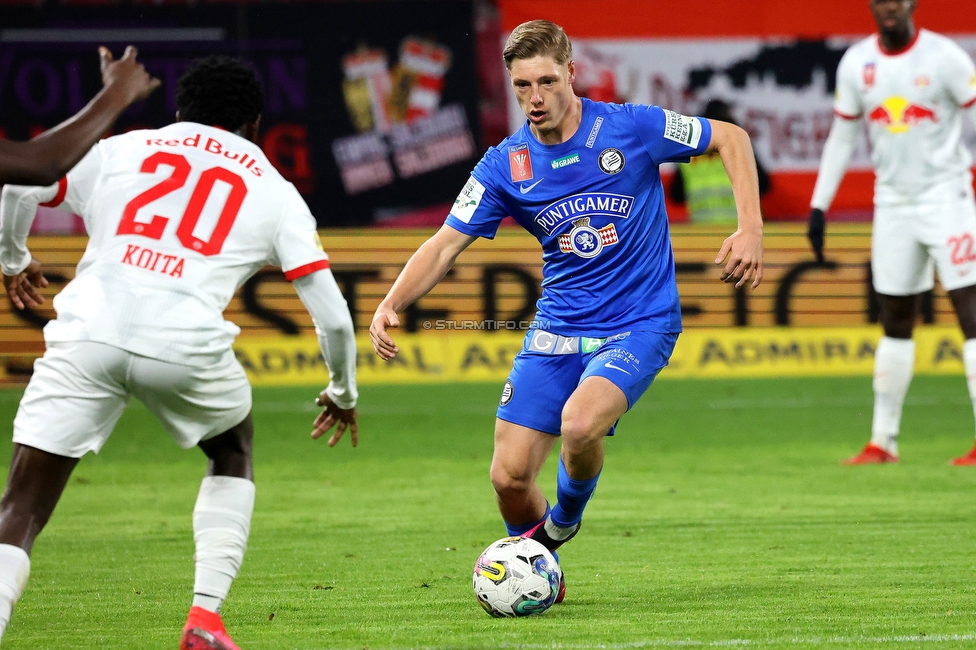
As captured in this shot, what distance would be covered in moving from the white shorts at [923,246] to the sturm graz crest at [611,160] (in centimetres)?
380

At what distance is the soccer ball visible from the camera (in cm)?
481

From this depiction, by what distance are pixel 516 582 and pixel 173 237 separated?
5.69ft

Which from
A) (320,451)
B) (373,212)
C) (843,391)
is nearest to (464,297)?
(373,212)

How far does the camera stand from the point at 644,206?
210 inches

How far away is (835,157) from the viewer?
29.3 ft

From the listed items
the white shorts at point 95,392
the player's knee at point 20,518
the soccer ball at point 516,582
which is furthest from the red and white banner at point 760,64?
the player's knee at point 20,518

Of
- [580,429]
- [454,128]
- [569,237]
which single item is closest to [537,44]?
[569,237]

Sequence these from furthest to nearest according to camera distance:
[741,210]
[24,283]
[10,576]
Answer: [741,210]
[24,283]
[10,576]

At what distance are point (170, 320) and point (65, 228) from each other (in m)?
12.4

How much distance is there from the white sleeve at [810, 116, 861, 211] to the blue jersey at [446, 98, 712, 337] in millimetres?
3827

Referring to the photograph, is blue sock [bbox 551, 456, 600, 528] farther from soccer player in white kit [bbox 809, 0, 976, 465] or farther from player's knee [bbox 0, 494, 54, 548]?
soccer player in white kit [bbox 809, 0, 976, 465]

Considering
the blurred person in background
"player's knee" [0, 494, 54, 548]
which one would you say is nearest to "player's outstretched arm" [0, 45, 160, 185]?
"player's knee" [0, 494, 54, 548]

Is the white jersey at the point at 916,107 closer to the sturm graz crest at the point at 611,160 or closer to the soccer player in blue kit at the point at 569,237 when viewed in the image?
the soccer player in blue kit at the point at 569,237

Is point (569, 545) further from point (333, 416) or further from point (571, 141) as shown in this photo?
point (333, 416)
